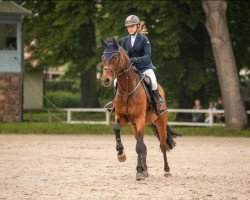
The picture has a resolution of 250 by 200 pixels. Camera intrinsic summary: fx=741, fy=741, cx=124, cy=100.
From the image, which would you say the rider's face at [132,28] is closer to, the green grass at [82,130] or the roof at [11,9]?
the green grass at [82,130]

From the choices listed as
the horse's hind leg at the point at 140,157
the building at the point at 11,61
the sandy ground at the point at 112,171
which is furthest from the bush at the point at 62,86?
the horse's hind leg at the point at 140,157

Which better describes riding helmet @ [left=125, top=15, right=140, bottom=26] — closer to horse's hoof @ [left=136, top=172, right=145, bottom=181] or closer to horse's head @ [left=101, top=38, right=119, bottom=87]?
horse's head @ [left=101, top=38, right=119, bottom=87]

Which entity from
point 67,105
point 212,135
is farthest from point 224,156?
point 67,105

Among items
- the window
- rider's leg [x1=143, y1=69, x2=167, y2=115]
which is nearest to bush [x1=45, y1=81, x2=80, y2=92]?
the window

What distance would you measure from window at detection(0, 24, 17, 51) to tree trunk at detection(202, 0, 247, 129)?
1080 centimetres

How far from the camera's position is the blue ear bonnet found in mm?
14060

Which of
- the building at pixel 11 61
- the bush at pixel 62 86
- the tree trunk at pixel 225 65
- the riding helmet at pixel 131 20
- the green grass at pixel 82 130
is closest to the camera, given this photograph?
the riding helmet at pixel 131 20

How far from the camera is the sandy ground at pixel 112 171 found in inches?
495

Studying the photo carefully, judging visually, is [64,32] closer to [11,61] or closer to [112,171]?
[11,61]

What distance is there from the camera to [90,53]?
4100 centimetres

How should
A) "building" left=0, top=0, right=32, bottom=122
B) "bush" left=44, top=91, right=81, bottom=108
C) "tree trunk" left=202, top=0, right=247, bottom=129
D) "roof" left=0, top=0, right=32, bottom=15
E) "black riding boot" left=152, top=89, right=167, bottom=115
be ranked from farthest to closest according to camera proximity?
"bush" left=44, top=91, right=81, bottom=108 → "roof" left=0, top=0, right=32, bottom=15 → "building" left=0, top=0, right=32, bottom=122 → "tree trunk" left=202, top=0, right=247, bottom=129 → "black riding boot" left=152, top=89, right=167, bottom=115

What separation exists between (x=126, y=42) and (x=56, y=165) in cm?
395

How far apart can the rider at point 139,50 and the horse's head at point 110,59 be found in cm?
90

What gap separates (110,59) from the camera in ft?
→ 46.2
